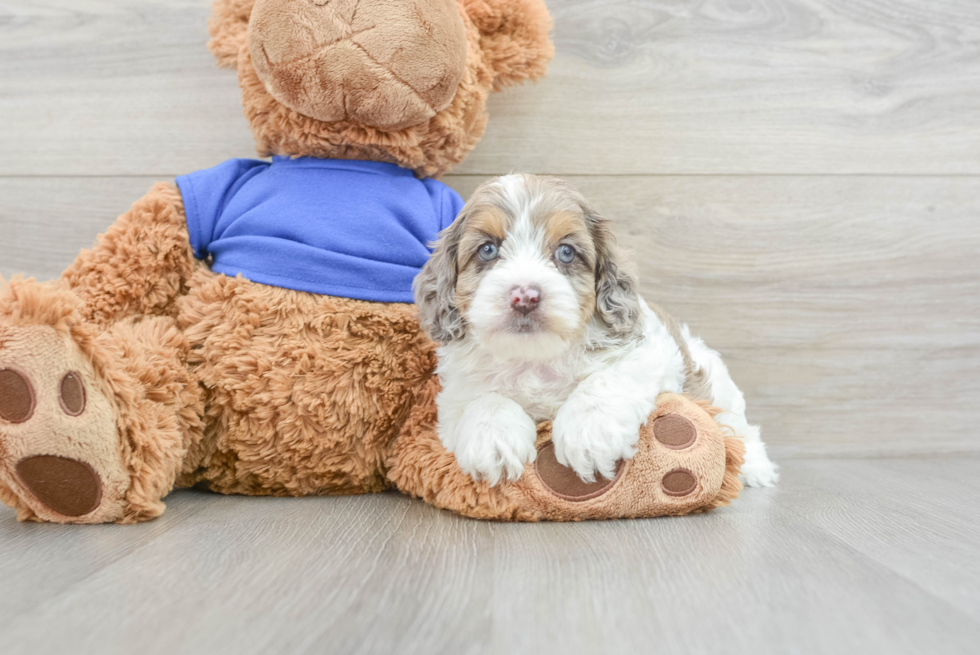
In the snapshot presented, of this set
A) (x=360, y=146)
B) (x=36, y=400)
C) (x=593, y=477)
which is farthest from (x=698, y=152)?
(x=36, y=400)

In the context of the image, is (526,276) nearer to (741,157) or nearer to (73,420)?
(73,420)

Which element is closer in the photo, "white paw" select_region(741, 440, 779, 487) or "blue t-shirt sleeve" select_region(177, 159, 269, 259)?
"blue t-shirt sleeve" select_region(177, 159, 269, 259)

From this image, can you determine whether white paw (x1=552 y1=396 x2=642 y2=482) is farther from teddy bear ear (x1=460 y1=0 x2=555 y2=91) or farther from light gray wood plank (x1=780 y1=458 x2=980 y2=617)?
teddy bear ear (x1=460 y1=0 x2=555 y2=91)

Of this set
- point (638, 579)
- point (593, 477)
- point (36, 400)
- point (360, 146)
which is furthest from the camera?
point (360, 146)

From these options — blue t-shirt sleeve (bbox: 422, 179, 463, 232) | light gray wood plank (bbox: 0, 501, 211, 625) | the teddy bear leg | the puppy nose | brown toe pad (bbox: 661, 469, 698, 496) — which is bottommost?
brown toe pad (bbox: 661, 469, 698, 496)

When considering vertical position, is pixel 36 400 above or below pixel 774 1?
below

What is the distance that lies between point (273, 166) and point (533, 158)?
0.86 m

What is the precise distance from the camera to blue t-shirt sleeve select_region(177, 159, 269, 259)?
1.86m

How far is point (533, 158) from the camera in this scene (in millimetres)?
2346

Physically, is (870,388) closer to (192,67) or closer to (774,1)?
(774,1)

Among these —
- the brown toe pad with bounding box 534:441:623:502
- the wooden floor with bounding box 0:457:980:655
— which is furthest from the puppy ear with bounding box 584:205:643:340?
the wooden floor with bounding box 0:457:980:655

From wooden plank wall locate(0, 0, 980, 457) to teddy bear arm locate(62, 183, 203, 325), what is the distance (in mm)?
554

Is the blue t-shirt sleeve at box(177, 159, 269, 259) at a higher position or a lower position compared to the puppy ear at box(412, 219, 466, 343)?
higher

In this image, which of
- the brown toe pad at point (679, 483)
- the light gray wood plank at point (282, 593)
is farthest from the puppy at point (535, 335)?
the light gray wood plank at point (282, 593)
